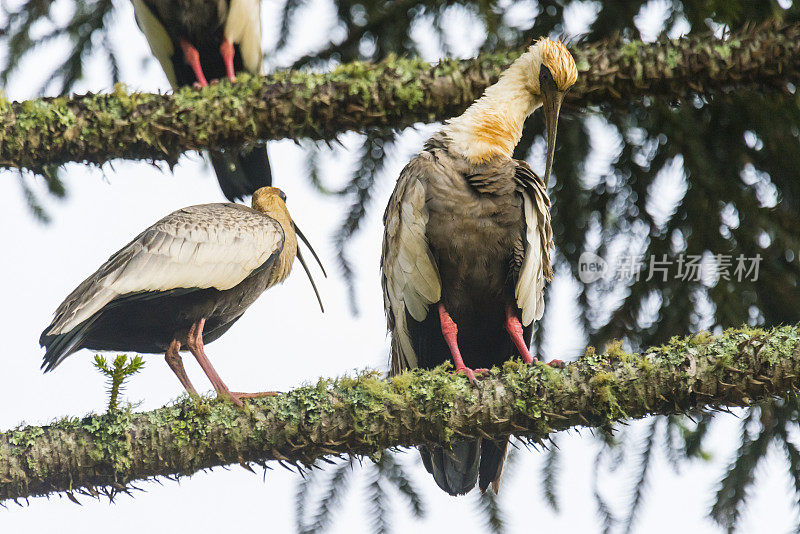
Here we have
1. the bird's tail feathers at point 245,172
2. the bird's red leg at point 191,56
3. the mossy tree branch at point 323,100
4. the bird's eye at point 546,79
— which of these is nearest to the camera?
the bird's eye at point 546,79

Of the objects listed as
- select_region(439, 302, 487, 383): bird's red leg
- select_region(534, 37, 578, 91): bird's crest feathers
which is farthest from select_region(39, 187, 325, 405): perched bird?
select_region(534, 37, 578, 91): bird's crest feathers

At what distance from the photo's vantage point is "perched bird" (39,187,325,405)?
9.61 feet

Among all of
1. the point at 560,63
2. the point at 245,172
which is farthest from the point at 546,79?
the point at 245,172

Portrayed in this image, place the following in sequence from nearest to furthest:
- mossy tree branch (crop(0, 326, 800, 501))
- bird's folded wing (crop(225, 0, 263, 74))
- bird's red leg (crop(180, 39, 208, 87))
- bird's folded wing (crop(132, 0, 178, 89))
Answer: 1. mossy tree branch (crop(0, 326, 800, 501))
2. bird's folded wing (crop(132, 0, 178, 89))
3. bird's folded wing (crop(225, 0, 263, 74))
4. bird's red leg (crop(180, 39, 208, 87))

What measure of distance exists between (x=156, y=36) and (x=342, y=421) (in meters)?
3.32

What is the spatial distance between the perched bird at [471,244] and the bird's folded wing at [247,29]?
1.96 m

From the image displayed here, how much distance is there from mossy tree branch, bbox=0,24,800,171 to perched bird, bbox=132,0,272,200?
895 mm

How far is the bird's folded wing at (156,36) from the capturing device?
15.3 feet

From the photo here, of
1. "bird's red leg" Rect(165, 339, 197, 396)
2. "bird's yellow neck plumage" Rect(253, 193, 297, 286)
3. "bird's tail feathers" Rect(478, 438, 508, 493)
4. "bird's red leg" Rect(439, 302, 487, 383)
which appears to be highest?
"bird's yellow neck plumage" Rect(253, 193, 297, 286)

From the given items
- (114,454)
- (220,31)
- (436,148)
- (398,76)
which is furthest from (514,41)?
(114,454)

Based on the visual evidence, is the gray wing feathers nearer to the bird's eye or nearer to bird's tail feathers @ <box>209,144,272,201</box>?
the bird's eye

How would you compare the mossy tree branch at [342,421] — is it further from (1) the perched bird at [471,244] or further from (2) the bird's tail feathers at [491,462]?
(2) the bird's tail feathers at [491,462]

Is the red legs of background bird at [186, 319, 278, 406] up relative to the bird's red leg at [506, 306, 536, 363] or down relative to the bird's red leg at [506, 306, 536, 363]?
up

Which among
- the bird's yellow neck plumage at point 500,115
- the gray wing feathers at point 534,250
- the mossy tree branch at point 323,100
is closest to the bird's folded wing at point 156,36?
the mossy tree branch at point 323,100
